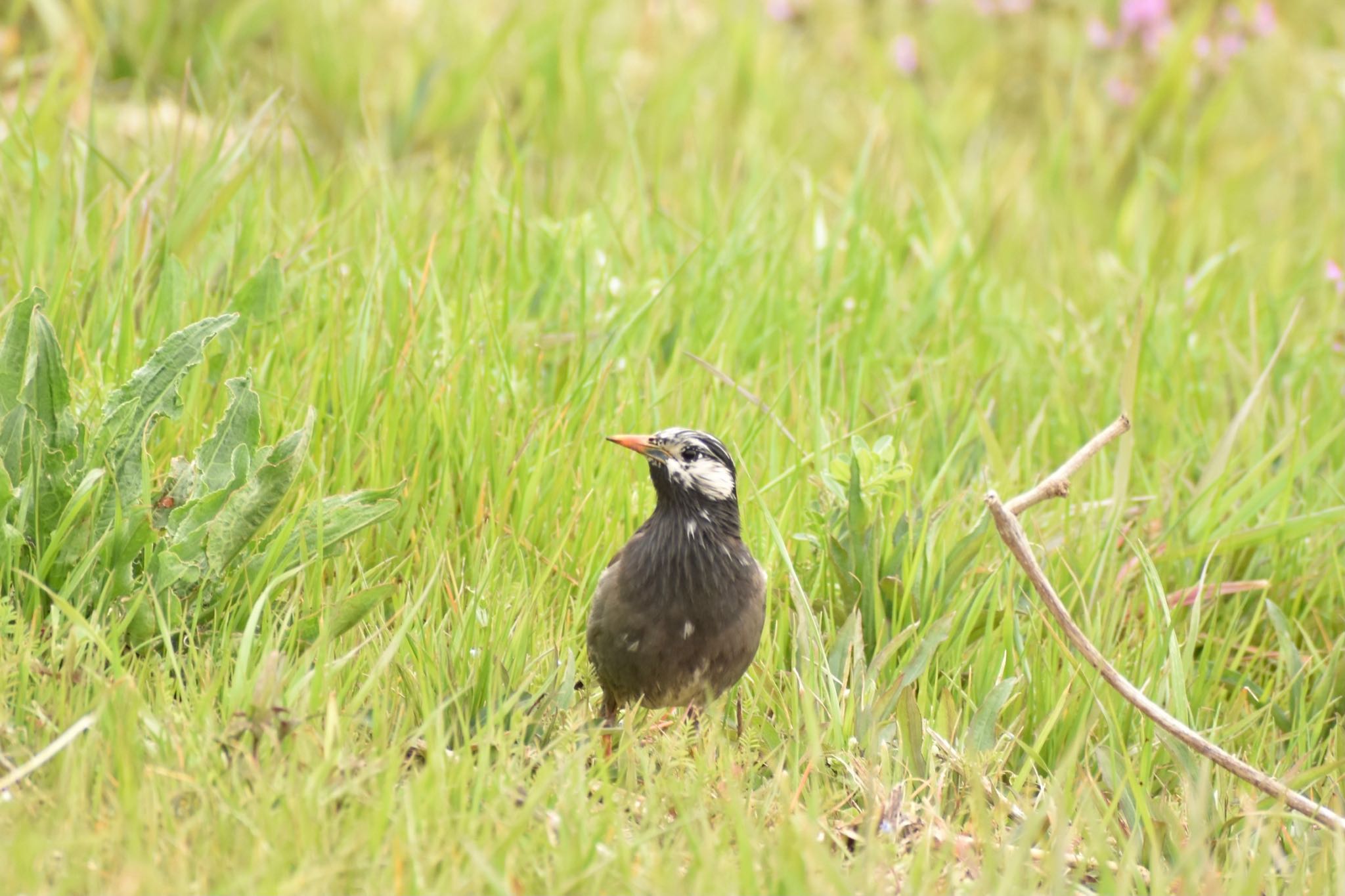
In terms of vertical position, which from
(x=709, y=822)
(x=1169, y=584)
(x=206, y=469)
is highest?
(x=206, y=469)

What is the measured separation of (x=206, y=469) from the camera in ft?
10.6

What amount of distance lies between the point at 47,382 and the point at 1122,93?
6124 mm

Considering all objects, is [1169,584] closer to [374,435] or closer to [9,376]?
[374,435]

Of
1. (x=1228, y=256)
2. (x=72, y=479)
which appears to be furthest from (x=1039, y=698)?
(x=1228, y=256)

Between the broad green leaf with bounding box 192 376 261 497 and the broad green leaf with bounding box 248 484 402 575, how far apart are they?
18 centimetres

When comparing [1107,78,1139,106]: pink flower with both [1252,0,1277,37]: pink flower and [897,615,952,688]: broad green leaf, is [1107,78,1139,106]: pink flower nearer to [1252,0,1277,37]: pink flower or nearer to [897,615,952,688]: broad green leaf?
[1252,0,1277,37]: pink flower

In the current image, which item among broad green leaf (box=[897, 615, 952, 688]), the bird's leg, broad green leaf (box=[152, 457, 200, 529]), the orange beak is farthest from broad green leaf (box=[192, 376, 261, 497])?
broad green leaf (box=[897, 615, 952, 688])

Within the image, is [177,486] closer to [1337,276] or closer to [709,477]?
[709,477]

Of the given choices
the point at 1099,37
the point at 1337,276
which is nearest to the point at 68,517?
the point at 1337,276

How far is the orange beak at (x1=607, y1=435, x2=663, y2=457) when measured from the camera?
340 cm

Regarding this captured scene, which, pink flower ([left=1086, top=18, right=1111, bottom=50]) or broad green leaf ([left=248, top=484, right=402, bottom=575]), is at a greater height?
pink flower ([left=1086, top=18, right=1111, bottom=50])

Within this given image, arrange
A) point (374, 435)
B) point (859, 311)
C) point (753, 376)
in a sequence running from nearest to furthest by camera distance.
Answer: point (374, 435) → point (753, 376) → point (859, 311)

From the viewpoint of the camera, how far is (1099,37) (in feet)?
25.9

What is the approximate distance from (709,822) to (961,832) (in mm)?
517
